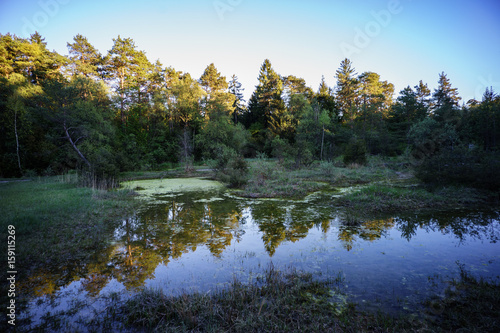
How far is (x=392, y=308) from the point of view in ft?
12.4

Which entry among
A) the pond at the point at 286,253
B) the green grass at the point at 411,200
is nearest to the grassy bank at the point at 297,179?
the green grass at the point at 411,200

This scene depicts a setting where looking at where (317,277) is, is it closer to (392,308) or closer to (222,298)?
(392,308)

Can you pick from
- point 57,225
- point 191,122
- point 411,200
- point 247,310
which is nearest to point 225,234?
point 247,310

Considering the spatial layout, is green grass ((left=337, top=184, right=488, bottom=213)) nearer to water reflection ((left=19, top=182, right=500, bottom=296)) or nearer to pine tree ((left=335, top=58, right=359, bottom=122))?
water reflection ((left=19, top=182, right=500, bottom=296))

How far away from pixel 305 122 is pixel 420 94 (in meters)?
28.9

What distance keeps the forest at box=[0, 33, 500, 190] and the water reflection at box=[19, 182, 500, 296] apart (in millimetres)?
6486

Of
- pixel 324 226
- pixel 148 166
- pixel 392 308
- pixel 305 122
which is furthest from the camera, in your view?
pixel 305 122

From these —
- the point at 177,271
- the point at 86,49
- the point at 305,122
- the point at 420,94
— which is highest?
the point at 86,49

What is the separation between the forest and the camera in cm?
1898

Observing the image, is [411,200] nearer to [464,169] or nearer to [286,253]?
[464,169]

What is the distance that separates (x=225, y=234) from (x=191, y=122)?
3094 centimetres

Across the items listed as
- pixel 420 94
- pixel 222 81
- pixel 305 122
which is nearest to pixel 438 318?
pixel 305 122

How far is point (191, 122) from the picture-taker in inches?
1425

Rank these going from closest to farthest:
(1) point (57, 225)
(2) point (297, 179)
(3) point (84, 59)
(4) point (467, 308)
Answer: (4) point (467, 308) < (1) point (57, 225) < (2) point (297, 179) < (3) point (84, 59)
